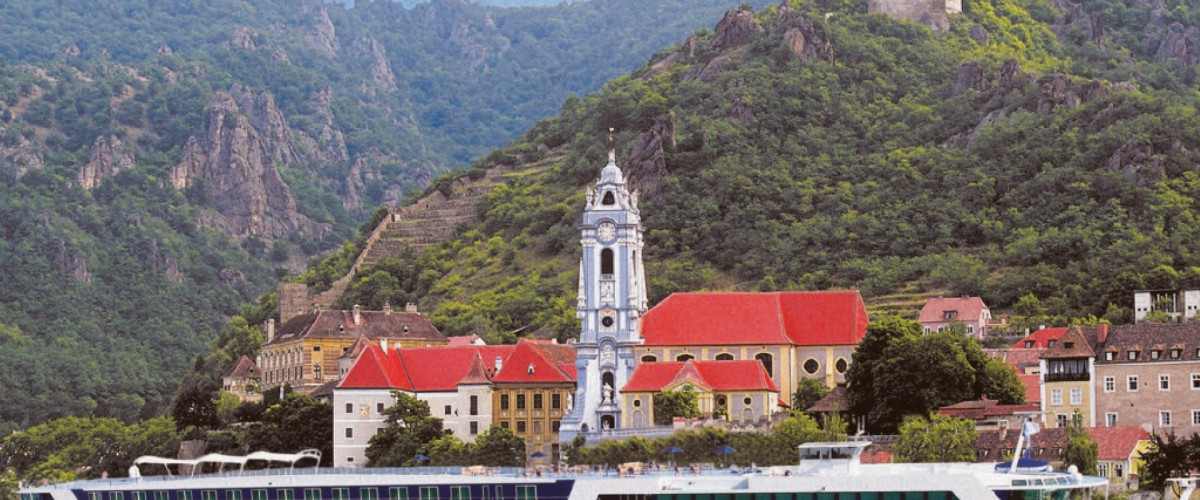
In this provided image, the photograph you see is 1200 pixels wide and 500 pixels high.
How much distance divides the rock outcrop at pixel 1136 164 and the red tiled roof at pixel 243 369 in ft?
170

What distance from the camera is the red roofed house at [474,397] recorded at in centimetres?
10562

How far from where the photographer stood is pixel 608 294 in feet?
349

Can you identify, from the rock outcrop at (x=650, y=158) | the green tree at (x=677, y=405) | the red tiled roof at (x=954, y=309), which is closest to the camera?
the green tree at (x=677, y=405)

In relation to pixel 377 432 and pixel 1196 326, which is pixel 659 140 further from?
pixel 1196 326

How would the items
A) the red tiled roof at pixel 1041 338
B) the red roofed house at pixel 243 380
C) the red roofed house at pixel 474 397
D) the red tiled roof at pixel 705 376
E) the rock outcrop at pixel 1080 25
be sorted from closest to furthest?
the red tiled roof at pixel 705 376, the red roofed house at pixel 474 397, the red tiled roof at pixel 1041 338, the red roofed house at pixel 243 380, the rock outcrop at pixel 1080 25

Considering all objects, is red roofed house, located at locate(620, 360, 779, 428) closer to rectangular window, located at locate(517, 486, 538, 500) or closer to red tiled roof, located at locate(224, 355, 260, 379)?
rectangular window, located at locate(517, 486, 538, 500)

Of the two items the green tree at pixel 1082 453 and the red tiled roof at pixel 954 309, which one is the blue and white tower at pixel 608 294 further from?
the green tree at pixel 1082 453

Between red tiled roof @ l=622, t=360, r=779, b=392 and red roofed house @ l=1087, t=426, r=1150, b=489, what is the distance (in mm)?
16718

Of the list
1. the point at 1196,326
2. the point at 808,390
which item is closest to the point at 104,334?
the point at 808,390

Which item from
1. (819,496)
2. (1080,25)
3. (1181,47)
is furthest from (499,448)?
(1080,25)

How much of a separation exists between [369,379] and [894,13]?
287 feet

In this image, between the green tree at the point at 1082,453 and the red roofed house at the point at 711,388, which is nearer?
the green tree at the point at 1082,453

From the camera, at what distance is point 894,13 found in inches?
7283

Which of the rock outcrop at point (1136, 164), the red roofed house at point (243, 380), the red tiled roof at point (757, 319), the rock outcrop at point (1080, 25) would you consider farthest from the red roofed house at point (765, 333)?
the rock outcrop at point (1080, 25)
